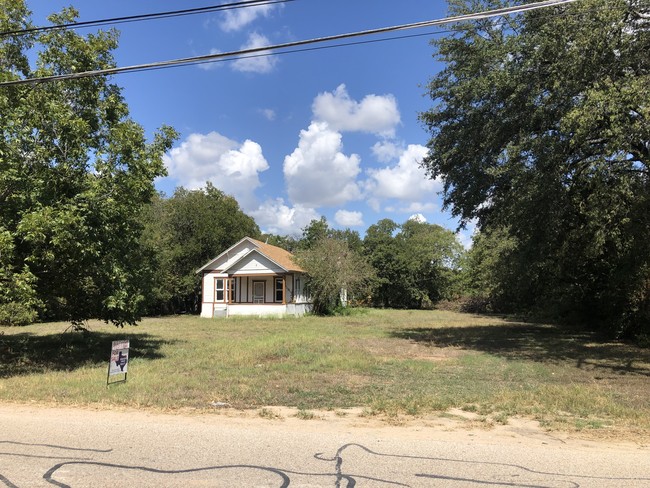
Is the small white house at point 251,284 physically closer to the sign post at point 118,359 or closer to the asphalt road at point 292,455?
the sign post at point 118,359

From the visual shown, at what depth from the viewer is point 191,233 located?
4125 cm

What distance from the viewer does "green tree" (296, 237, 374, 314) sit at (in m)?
34.8

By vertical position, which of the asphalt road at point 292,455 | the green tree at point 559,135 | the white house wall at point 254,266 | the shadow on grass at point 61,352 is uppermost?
the green tree at point 559,135

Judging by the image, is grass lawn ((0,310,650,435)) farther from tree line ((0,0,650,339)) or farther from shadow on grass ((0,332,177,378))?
→ tree line ((0,0,650,339))

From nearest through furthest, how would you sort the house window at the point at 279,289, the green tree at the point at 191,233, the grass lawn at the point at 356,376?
the grass lawn at the point at 356,376, the house window at the point at 279,289, the green tree at the point at 191,233

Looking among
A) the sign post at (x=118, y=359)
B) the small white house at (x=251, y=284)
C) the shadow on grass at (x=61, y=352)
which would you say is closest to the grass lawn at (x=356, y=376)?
the shadow on grass at (x=61, y=352)

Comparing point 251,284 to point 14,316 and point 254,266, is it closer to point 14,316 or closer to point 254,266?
point 254,266

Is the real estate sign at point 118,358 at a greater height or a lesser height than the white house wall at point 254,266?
lesser

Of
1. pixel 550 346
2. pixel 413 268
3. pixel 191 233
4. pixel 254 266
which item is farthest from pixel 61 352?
pixel 413 268

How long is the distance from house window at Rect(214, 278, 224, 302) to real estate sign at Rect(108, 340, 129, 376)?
25.9 m

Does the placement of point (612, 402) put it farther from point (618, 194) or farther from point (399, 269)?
point (399, 269)

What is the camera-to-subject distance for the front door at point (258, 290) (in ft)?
113

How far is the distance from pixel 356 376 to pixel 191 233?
32.9 m

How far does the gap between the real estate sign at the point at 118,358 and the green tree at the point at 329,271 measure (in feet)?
82.9
